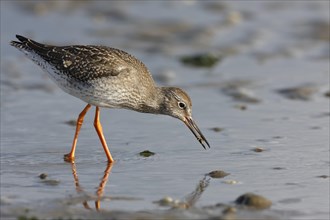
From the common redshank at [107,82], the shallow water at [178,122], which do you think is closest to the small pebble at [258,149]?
the shallow water at [178,122]

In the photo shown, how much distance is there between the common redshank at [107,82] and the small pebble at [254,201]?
2.04m

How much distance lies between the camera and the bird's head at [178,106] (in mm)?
11289

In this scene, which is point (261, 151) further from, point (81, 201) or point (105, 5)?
point (105, 5)

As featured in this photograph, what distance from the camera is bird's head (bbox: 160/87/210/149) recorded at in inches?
444

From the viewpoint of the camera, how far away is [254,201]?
8773 millimetres

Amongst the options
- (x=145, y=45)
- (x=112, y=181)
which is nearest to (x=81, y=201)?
(x=112, y=181)

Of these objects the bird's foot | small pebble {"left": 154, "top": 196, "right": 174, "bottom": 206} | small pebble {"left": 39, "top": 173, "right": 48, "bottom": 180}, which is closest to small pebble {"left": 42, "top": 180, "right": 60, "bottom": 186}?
small pebble {"left": 39, "top": 173, "right": 48, "bottom": 180}

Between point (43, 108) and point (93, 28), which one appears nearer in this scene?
point (43, 108)

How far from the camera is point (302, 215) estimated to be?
8.66 meters

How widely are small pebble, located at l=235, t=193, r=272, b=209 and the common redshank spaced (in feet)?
6.70

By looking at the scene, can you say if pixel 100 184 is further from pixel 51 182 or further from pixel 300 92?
pixel 300 92

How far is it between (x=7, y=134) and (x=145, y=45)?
17.7 feet

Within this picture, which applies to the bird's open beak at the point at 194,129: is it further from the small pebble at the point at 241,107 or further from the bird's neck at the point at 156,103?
the small pebble at the point at 241,107

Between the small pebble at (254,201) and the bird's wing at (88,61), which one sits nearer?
the small pebble at (254,201)
